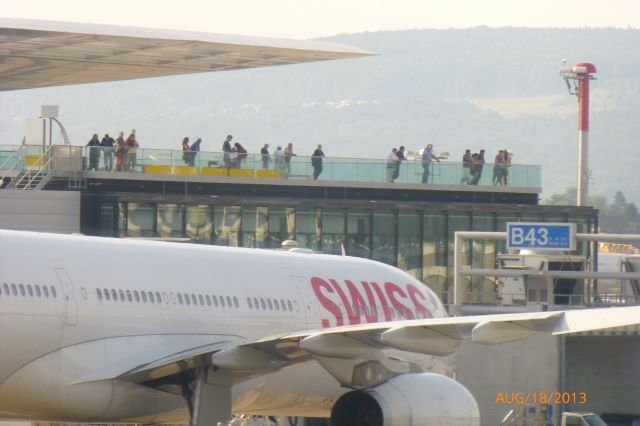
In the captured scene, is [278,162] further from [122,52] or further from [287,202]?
[122,52]

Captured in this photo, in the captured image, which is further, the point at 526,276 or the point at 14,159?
the point at 14,159

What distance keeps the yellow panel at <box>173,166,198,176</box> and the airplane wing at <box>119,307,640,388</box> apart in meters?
21.4

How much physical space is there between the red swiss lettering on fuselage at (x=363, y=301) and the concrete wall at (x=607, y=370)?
21226mm

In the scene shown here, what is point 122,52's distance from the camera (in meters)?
46.8

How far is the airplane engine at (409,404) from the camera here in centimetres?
2395

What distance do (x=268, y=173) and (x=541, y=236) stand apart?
8.62 meters

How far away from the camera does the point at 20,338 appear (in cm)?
2191

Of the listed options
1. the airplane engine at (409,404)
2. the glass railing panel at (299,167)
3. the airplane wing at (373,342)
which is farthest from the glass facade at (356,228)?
the airplane engine at (409,404)

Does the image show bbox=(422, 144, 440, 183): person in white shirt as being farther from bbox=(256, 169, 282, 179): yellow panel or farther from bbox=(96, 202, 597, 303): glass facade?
bbox=(256, 169, 282, 179): yellow panel

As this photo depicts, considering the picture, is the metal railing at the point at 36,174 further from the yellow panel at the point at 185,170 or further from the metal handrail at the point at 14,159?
the yellow panel at the point at 185,170

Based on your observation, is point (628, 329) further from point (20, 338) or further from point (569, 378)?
point (20, 338)

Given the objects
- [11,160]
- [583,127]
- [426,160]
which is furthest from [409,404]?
[583,127]

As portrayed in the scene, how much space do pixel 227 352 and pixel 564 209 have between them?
2966cm
